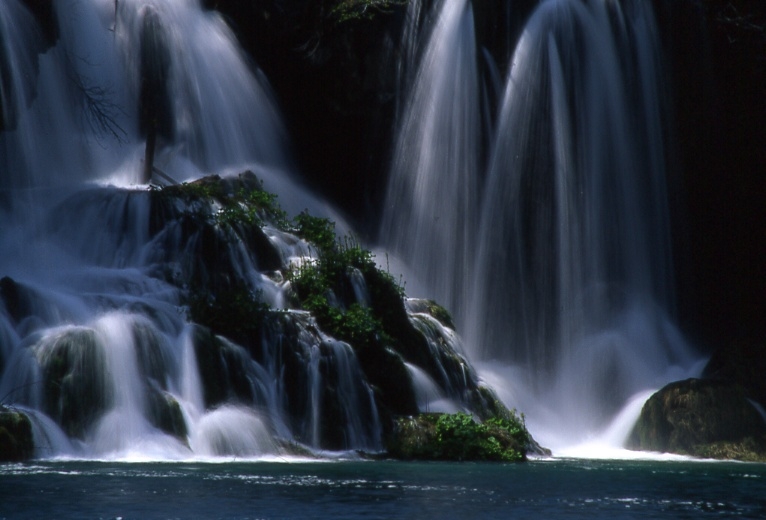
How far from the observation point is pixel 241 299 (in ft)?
55.4

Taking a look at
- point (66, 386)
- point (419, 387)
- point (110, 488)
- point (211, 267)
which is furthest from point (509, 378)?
point (110, 488)

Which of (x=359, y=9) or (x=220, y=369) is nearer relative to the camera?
(x=220, y=369)

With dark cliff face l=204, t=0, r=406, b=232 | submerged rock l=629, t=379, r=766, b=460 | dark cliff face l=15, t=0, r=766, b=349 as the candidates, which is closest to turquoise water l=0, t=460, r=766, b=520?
submerged rock l=629, t=379, r=766, b=460

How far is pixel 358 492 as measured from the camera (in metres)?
9.75

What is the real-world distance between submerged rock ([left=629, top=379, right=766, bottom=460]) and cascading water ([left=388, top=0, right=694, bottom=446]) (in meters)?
3.84

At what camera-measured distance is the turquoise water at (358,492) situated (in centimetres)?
813

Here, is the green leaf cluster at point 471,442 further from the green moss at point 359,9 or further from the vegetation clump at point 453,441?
the green moss at point 359,9

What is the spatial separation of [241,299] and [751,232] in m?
16.6

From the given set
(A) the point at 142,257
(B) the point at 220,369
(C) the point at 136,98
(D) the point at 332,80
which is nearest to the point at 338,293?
(A) the point at 142,257

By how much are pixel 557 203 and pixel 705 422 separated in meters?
8.03

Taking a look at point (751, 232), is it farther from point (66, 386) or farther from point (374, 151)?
point (66, 386)

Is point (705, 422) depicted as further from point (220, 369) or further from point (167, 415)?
point (167, 415)

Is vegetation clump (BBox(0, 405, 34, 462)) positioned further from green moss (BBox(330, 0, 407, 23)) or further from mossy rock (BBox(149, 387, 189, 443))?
green moss (BBox(330, 0, 407, 23))

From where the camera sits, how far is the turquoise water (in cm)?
813
